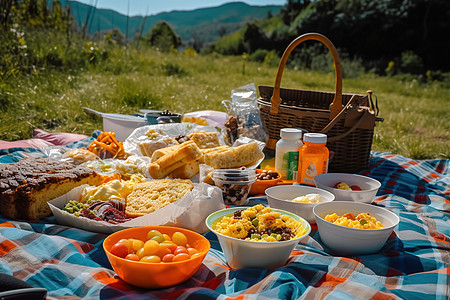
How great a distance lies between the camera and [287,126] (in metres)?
3.53

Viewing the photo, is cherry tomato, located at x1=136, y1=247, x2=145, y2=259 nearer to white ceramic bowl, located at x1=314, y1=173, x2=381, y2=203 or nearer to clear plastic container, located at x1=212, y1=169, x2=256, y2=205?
clear plastic container, located at x1=212, y1=169, x2=256, y2=205

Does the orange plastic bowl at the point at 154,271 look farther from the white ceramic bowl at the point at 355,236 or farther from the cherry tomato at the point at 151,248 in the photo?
the white ceramic bowl at the point at 355,236

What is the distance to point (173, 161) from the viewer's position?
2.84 m

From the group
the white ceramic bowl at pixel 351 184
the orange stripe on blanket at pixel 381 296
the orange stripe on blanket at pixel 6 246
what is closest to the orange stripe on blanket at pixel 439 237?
the white ceramic bowl at pixel 351 184

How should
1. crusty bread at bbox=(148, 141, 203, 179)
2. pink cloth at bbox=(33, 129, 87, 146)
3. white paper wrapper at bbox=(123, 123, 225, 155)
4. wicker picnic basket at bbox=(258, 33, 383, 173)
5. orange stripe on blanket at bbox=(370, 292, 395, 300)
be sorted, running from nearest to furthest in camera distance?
orange stripe on blanket at bbox=(370, 292, 395, 300), crusty bread at bbox=(148, 141, 203, 179), wicker picnic basket at bbox=(258, 33, 383, 173), white paper wrapper at bbox=(123, 123, 225, 155), pink cloth at bbox=(33, 129, 87, 146)

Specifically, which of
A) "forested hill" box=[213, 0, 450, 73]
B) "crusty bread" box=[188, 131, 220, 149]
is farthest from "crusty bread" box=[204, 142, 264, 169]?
"forested hill" box=[213, 0, 450, 73]

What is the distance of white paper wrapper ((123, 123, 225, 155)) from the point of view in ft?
11.3

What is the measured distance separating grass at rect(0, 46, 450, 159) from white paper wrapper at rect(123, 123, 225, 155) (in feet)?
5.28

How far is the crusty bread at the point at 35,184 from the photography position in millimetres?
2223

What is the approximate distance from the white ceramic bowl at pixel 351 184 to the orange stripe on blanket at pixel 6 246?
169 cm

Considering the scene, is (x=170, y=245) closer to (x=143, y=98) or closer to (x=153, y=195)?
(x=153, y=195)

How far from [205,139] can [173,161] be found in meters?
0.56

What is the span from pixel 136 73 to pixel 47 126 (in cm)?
339

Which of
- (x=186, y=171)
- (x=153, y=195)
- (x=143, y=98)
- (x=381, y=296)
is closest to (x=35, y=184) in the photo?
(x=153, y=195)
